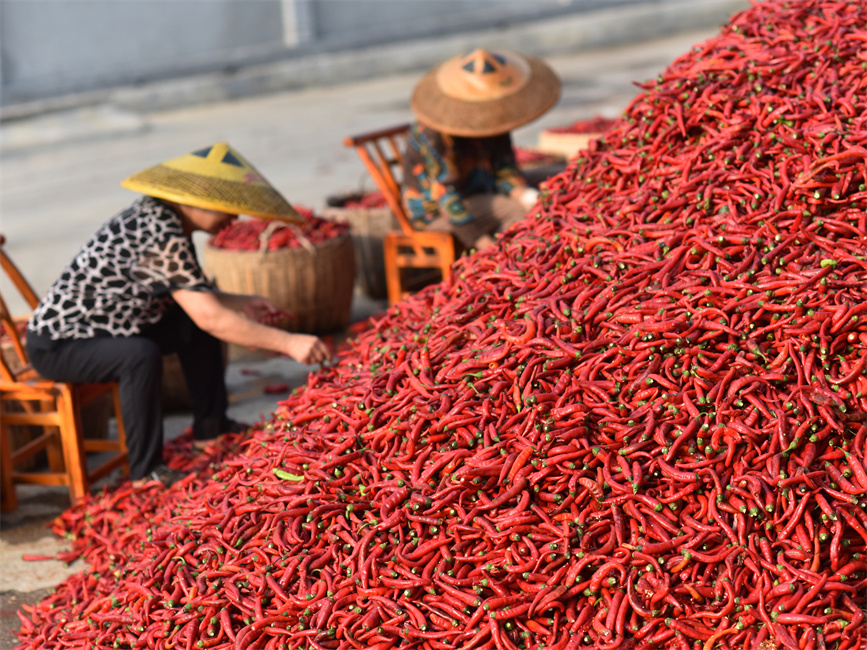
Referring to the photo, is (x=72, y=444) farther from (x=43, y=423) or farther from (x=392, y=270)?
(x=392, y=270)

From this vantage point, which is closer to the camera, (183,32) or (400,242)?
(400,242)

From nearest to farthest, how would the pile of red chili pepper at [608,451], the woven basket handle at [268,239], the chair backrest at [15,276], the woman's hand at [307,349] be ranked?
the pile of red chili pepper at [608,451] < the woman's hand at [307,349] < the chair backrest at [15,276] < the woven basket handle at [268,239]

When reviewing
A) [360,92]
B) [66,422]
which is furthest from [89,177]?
[66,422]

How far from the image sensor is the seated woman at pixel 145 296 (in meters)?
3.37

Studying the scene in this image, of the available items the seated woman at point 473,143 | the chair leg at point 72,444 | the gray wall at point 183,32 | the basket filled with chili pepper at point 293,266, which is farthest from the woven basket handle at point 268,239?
the gray wall at point 183,32

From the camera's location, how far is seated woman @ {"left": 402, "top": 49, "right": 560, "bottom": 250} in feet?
15.1

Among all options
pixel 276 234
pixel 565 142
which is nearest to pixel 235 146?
pixel 565 142

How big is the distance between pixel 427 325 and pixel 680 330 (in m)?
0.84

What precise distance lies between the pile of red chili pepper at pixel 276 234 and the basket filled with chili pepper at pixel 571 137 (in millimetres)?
2047

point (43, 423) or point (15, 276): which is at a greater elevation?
point (15, 276)

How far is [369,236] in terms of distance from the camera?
550 centimetres

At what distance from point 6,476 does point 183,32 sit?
1179cm

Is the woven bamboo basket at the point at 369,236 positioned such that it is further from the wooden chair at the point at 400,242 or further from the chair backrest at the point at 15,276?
the chair backrest at the point at 15,276

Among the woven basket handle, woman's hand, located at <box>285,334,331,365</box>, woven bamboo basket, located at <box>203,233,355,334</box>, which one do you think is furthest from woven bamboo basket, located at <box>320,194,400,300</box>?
woman's hand, located at <box>285,334,331,365</box>
